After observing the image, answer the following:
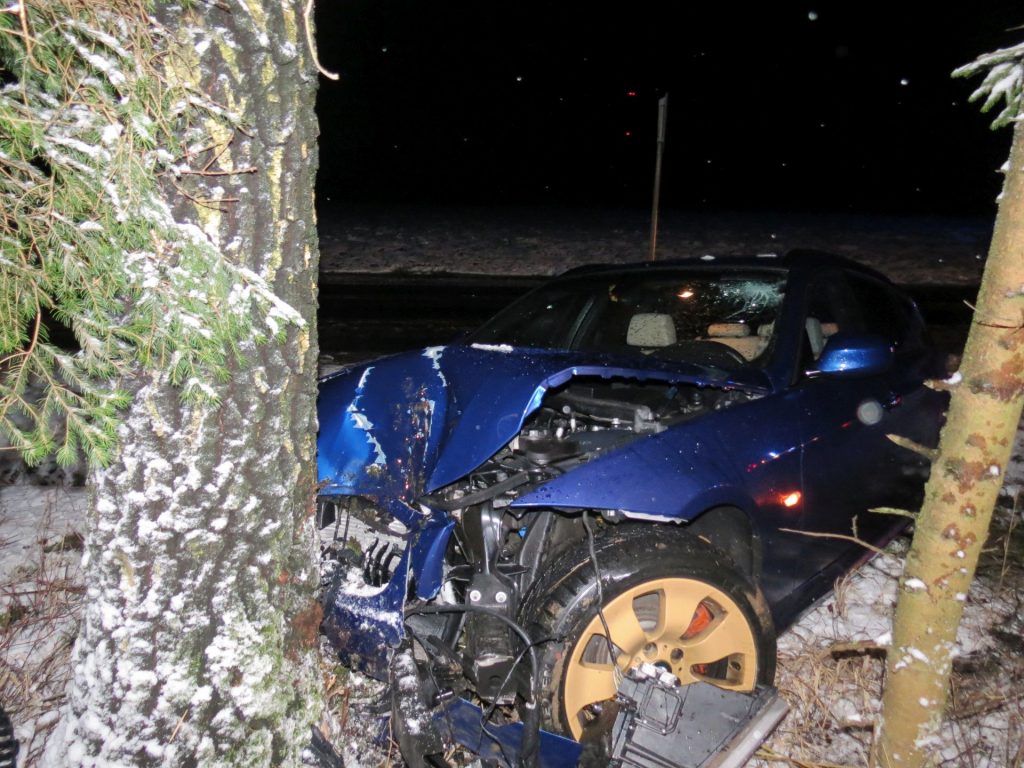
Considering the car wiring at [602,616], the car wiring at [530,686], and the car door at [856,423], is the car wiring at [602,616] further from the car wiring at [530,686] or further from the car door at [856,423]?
the car door at [856,423]

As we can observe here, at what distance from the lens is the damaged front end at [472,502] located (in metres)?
2.43

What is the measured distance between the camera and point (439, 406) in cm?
303

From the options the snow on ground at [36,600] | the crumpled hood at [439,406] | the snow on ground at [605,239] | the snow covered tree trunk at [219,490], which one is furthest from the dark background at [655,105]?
the snow covered tree trunk at [219,490]

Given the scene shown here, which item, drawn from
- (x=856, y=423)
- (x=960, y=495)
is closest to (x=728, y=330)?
(x=856, y=423)

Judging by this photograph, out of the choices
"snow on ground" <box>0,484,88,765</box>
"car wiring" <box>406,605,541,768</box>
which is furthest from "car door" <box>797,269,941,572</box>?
"snow on ground" <box>0,484,88,765</box>

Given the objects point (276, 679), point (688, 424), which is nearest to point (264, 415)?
point (276, 679)

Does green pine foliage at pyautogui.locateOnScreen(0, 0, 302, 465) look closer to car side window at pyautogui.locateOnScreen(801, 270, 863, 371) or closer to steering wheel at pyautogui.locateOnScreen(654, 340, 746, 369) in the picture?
steering wheel at pyautogui.locateOnScreen(654, 340, 746, 369)

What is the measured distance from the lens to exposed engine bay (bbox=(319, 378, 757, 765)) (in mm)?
2488

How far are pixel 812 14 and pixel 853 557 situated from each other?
4049 cm

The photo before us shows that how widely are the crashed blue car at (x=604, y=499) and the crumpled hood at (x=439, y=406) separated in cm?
1

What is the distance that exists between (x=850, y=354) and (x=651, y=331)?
95 cm

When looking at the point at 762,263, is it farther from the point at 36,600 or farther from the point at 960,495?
the point at 36,600

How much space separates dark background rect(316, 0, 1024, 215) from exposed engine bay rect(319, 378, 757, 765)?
72.4ft

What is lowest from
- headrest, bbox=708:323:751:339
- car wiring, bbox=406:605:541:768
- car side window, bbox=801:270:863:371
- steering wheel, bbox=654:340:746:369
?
car wiring, bbox=406:605:541:768
